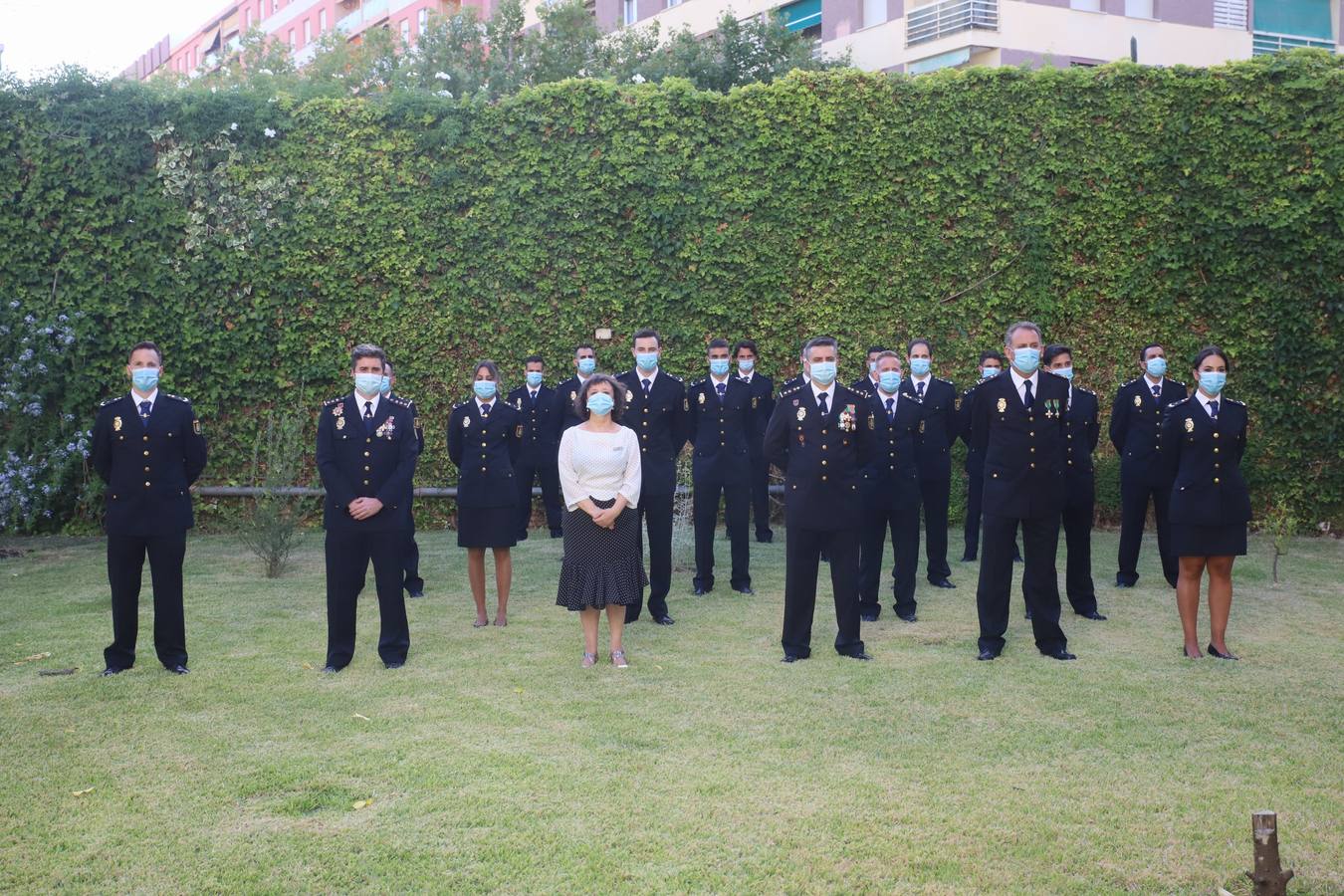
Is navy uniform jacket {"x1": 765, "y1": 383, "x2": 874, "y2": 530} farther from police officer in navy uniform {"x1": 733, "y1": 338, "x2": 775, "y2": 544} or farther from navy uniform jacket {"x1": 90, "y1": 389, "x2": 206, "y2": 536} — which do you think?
navy uniform jacket {"x1": 90, "y1": 389, "x2": 206, "y2": 536}

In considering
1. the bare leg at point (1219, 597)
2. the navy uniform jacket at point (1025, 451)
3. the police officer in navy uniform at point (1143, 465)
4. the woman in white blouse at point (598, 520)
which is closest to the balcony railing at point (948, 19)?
the police officer in navy uniform at point (1143, 465)

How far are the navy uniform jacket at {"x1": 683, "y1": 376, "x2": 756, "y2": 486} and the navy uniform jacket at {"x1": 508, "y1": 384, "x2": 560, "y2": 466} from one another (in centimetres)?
266

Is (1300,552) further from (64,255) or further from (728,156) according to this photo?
(64,255)

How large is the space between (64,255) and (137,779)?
935 cm

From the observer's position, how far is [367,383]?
23.8 ft

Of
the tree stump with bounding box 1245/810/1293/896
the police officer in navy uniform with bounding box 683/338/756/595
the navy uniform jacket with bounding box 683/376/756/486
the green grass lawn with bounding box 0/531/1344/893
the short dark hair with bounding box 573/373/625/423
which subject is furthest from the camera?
the navy uniform jacket with bounding box 683/376/756/486

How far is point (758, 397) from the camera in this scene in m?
10.7

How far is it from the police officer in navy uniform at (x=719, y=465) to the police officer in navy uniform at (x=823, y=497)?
7.74 ft

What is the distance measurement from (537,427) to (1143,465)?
19.3 ft

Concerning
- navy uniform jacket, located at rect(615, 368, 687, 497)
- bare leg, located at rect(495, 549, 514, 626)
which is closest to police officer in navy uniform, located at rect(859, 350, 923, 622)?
navy uniform jacket, located at rect(615, 368, 687, 497)

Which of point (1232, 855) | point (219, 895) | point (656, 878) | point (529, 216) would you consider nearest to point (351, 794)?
point (219, 895)

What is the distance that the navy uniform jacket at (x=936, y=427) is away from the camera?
1012 cm

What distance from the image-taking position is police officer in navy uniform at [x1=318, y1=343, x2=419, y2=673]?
23.5 feet

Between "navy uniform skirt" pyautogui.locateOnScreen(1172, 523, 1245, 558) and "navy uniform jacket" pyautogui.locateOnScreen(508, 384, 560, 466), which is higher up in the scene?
"navy uniform jacket" pyautogui.locateOnScreen(508, 384, 560, 466)
